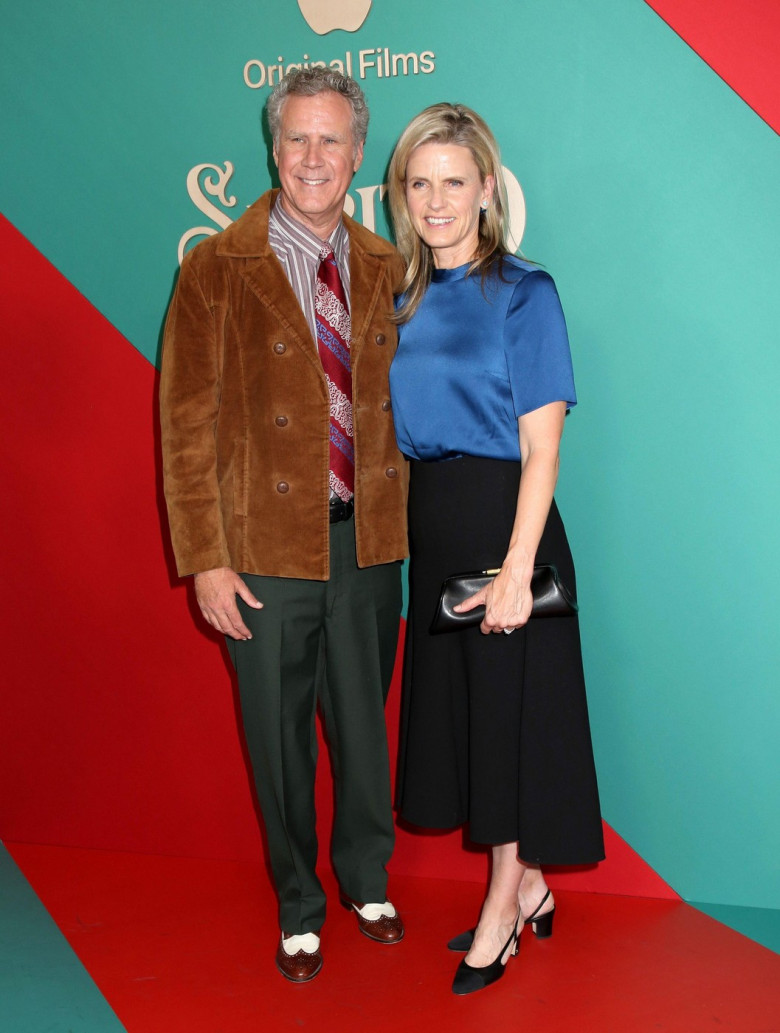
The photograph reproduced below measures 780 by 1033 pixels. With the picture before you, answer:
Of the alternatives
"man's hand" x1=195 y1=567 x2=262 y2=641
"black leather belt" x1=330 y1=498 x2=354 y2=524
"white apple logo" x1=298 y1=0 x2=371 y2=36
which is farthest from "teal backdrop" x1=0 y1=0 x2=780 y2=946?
"man's hand" x1=195 y1=567 x2=262 y2=641

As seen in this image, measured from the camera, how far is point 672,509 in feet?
8.72

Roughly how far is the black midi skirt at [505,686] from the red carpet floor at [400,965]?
34 cm

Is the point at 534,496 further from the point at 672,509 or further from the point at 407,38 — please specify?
the point at 407,38

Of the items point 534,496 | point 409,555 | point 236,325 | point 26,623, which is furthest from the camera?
point 26,623

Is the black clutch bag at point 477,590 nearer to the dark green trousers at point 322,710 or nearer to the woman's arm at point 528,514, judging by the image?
the woman's arm at point 528,514

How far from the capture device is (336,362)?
238 centimetres

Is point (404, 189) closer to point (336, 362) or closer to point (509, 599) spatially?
point (336, 362)

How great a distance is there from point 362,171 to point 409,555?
1002 mm

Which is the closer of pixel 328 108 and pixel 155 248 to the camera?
pixel 328 108

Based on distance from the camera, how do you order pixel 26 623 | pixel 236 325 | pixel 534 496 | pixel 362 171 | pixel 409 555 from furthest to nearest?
pixel 26 623, pixel 362 171, pixel 409 555, pixel 236 325, pixel 534 496

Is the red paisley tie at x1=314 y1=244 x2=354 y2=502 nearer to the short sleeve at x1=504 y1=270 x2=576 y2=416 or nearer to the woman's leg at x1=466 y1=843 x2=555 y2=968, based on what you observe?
the short sleeve at x1=504 y1=270 x2=576 y2=416

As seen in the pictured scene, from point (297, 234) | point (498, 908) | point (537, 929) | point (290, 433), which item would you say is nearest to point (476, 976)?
point (498, 908)

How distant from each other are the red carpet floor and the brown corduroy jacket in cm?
97

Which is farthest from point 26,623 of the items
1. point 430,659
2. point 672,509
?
point 672,509
